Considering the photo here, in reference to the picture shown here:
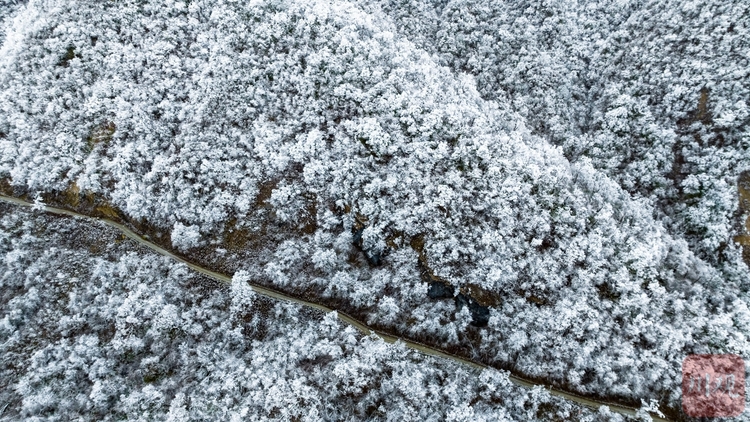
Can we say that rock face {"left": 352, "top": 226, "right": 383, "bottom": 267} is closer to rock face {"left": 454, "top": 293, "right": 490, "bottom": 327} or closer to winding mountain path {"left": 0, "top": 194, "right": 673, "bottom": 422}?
winding mountain path {"left": 0, "top": 194, "right": 673, "bottom": 422}

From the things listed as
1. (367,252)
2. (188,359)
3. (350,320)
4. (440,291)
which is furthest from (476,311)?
(188,359)

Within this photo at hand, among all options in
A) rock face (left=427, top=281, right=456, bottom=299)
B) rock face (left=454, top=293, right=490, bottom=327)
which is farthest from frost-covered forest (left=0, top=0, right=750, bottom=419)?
rock face (left=454, top=293, right=490, bottom=327)

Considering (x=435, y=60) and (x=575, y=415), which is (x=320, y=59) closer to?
(x=435, y=60)

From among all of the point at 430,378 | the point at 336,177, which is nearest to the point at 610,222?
the point at 430,378

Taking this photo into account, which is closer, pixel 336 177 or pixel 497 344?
pixel 497 344
